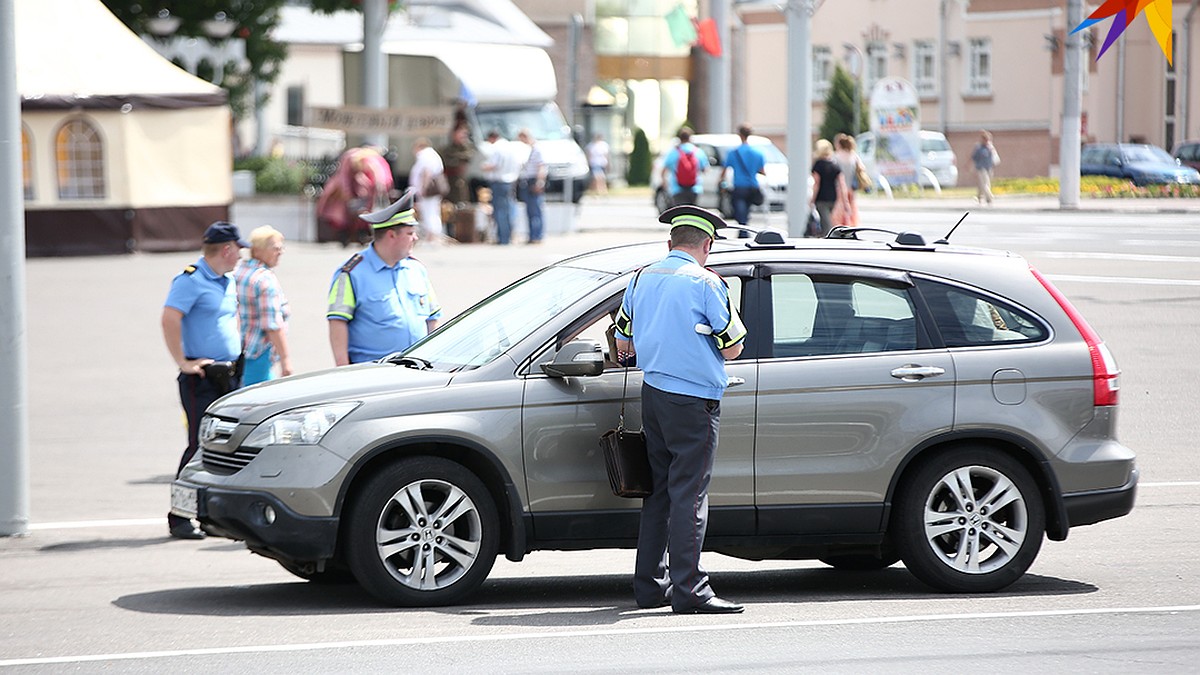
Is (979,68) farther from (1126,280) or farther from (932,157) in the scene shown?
(1126,280)

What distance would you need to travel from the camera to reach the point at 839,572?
359 inches

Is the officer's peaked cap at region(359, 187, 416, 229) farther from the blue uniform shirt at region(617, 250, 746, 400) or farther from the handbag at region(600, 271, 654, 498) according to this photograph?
the blue uniform shirt at region(617, 250, 746, 400)

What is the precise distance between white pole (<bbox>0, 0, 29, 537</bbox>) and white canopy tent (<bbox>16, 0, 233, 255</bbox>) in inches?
717

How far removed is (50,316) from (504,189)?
32.5ft

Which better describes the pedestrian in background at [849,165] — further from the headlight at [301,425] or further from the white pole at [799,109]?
the headlight at [301,425]

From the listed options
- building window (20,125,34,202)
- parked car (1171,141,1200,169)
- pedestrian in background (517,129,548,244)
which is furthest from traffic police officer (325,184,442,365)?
building window (20,125,34,202)

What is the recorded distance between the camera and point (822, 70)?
60281mm

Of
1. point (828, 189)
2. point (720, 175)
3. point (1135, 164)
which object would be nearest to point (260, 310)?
point (828, 189)

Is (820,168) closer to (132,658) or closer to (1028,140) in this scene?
(132,658)

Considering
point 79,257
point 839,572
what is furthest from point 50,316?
point 839,572

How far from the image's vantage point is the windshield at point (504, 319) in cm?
811

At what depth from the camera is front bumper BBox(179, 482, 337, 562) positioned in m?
7.63

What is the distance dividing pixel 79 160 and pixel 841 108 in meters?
31.6

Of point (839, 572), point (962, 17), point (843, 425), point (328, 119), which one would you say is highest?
point (962, 17)
